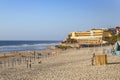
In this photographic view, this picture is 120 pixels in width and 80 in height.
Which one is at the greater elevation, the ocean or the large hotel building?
the large hotel building

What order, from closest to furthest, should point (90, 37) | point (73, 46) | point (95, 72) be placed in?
point (95, 72) → point (73, 46) → point (90, 37)

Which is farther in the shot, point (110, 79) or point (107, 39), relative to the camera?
point (107, 39)

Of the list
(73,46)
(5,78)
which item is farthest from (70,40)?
(5,78)

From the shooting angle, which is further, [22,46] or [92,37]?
[22,46]

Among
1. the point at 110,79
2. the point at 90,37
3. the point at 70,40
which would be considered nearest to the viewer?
the point at 110,79

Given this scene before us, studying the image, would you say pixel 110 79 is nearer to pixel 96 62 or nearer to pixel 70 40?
pixel 96 62

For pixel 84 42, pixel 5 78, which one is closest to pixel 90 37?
pixel 84 42

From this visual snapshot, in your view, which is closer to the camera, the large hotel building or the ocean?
the ocean

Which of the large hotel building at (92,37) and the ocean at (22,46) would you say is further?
the large hotel building at (92,37)

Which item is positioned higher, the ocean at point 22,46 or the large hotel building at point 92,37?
the large hotel building at point 92,37

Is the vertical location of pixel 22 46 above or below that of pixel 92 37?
below

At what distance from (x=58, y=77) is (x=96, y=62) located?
6460mm

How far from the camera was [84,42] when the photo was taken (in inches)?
2921

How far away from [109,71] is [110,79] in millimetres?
3147
